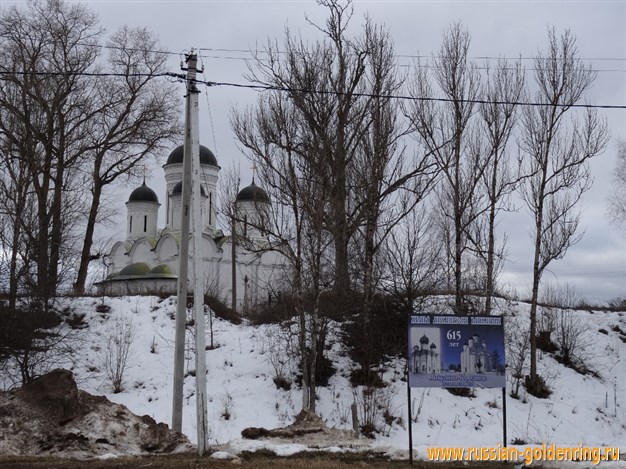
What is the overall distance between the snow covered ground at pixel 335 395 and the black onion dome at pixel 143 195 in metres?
23.7

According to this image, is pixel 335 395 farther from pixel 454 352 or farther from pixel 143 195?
pixel 143 195

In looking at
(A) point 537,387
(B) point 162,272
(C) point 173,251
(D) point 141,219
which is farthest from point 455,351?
(D) point 141,219

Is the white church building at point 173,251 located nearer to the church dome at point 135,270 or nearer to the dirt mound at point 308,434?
the church dome at point 135,270

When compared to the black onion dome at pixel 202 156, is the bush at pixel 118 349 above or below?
below

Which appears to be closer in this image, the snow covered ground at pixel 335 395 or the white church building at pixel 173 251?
Result: the snow covered ground at pixel 335 395

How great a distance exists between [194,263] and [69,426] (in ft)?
13.4

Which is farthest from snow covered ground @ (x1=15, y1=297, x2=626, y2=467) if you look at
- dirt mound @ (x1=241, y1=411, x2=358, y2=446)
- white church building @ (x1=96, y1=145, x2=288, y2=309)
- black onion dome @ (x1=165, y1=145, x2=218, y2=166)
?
black onion dome @ (x1=165, y1=145, x2=218, y2=166)

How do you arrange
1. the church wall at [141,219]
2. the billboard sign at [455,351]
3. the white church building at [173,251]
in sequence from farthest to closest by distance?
1. the church wall at [141,219]
2. the white church building at [173,251]
3. the billboard sign at [455,351]

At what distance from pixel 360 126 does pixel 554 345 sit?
9954 mm

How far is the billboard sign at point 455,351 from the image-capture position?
440 inches

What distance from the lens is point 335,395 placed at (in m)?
19.4

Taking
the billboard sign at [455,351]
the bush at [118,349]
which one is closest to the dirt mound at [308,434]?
the billboard sign at [455,351]

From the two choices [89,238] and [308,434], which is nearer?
[308,434]

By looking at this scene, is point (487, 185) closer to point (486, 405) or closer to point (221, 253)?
point (486, 405)
